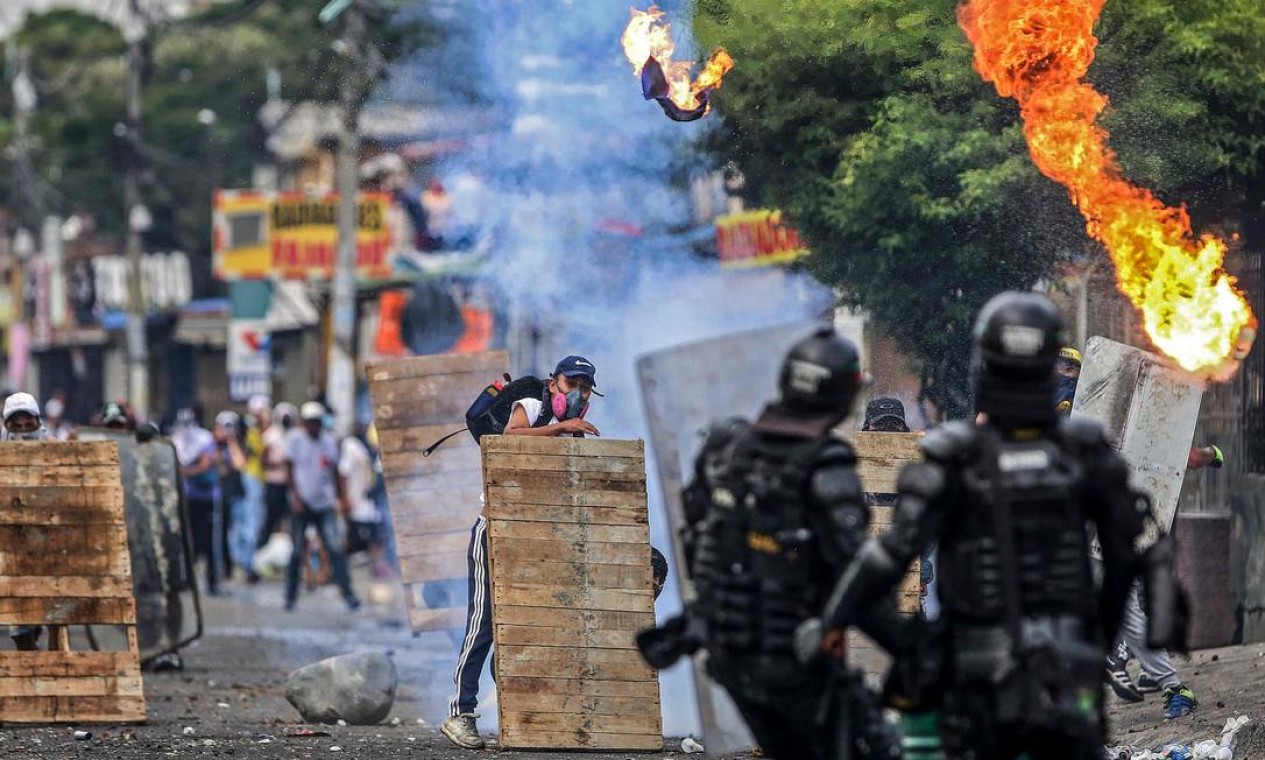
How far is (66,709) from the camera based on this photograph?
385 inches

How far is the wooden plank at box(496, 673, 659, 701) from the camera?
8922 mm

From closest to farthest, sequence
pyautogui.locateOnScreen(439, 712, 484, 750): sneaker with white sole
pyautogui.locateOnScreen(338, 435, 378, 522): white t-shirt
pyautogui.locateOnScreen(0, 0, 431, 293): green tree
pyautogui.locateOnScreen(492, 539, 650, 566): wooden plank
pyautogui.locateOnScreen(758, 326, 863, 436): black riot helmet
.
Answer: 1. pyautogui.locateOnScreen(758, 326, 863, 436): black riot helmet
2. pyautogui.locateOnScreen(492, 539, 650, 566): wooden plank
3. pyautogui.locateOnScreen(439, 712, 484, 750): sneaker with white sole
4. pyautogui.locateOnScreen(338, 435, 378, 522): white t-shirt
5. pyautogui.locateOnScreen(0, 0, 431, 293): green tree

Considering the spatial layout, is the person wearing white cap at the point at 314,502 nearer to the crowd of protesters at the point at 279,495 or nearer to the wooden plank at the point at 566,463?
the crowd of protesters at the point at 279,495

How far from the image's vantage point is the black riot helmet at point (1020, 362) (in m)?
5.22

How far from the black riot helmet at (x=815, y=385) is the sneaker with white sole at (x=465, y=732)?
13.0 feet

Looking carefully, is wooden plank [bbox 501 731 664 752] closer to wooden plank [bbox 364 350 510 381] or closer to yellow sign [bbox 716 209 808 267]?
wooden plank [bbox 364 350 510 381]

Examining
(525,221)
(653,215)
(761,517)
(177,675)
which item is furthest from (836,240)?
(761,517)

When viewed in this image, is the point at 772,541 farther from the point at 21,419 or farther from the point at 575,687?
the point at 21,419

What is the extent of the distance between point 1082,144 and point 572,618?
11.6 ft

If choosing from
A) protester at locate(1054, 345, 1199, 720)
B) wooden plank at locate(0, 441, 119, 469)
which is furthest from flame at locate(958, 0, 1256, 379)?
wooden plank at locate(0, 441, 119, 469)

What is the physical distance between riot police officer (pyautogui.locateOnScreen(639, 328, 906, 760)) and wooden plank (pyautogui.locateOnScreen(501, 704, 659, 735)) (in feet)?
10.8

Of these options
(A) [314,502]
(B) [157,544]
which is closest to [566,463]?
(B) [157,544]

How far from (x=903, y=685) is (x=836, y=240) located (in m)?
6.46

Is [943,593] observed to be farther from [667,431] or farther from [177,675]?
[177,675]
